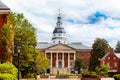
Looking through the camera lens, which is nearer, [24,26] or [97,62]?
[24,26]

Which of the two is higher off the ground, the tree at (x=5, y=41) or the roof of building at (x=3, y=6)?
the roof of building at (x=3, y=6)

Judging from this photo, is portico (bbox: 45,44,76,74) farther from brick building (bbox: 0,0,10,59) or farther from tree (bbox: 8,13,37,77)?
brick building (bbox: 0,0,10,59)

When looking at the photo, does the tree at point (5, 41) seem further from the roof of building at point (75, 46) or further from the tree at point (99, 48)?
the roof of building at point (75, 46)

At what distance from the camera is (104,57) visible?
12450cm

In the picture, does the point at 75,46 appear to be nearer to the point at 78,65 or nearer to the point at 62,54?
the point at 62,54

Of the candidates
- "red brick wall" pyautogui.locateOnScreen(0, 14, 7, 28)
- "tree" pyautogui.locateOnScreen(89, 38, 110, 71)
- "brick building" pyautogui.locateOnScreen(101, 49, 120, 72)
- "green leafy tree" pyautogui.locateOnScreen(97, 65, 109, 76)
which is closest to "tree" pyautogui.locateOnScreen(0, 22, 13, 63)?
"red brick wall" pyautogui.locateOnScreen(0, 14, 7, 28)

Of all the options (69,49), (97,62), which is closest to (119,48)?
(69,49)

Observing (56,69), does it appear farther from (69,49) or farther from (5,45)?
(5,45)

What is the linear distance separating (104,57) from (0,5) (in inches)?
2744

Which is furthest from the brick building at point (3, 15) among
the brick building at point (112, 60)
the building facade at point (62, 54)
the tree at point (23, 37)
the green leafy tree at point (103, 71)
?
the building facade at point (62, 54)

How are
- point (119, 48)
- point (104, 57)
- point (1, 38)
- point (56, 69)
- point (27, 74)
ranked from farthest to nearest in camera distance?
→ point (119, 48) < point (56, 69) < point (104, 57) < point (27, 74) < point (1, 38)

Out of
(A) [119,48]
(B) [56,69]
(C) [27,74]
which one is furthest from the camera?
(A) [119,48]

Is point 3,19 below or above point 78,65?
above

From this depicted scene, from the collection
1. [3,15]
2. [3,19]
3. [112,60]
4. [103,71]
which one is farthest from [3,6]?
[112,60]
